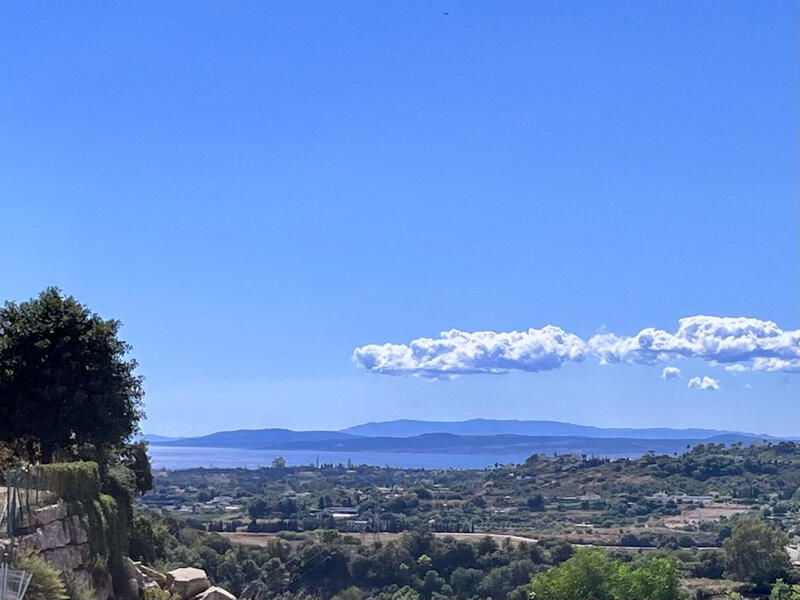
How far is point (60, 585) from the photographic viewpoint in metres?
13.1

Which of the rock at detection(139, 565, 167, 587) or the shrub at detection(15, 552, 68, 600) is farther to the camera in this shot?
the rock at detection(139, 565, 167, 587)

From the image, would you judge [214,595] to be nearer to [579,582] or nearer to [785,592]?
[579,582]

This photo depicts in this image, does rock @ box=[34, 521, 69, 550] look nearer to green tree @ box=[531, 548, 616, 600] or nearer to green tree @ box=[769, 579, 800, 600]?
green tree @ box=[531, 548, 616, 600]

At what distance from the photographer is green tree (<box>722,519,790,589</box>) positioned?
142 feet

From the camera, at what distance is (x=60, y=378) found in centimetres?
2042

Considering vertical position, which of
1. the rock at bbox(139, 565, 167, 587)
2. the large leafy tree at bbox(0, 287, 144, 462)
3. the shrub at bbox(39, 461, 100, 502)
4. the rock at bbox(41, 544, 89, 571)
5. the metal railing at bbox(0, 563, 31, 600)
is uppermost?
the large leafy tree at bbox(0, 287, 144, 462)

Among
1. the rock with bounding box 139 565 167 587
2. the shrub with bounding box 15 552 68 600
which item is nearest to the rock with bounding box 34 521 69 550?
the shrub with bounding box 15 552 68 600

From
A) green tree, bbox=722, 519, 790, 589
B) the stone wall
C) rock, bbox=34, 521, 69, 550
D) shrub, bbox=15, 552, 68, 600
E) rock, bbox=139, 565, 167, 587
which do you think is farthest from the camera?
green tree, bbox=722, 519, 790, 589

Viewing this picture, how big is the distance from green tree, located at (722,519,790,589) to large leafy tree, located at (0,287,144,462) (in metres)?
30.2

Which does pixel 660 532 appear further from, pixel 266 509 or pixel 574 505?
pixel 266 509

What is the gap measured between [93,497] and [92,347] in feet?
12.5

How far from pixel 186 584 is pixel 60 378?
4738 mm

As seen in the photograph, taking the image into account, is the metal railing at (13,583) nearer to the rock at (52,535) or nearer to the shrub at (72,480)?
the rock at (52,535)

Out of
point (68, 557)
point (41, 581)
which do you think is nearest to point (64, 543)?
point (68, 557)
